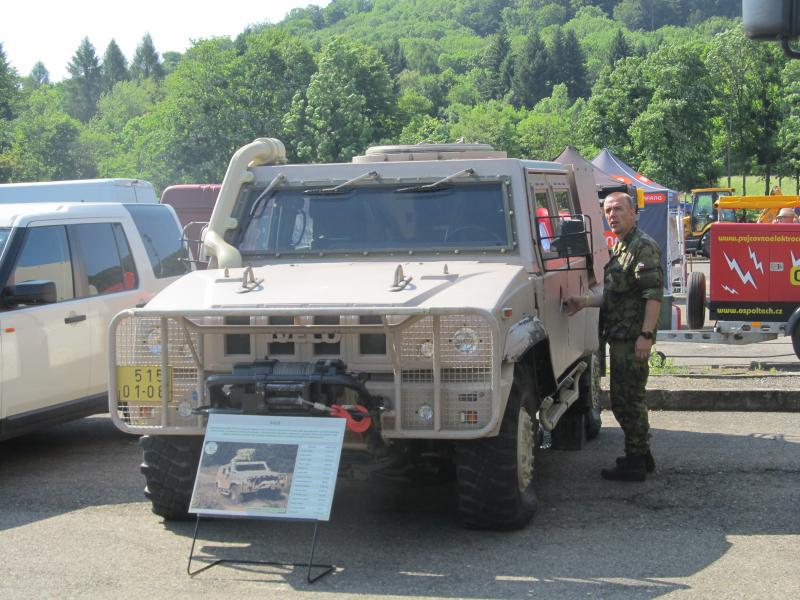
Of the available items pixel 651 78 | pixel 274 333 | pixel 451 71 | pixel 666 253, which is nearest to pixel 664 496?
pixel 274 333

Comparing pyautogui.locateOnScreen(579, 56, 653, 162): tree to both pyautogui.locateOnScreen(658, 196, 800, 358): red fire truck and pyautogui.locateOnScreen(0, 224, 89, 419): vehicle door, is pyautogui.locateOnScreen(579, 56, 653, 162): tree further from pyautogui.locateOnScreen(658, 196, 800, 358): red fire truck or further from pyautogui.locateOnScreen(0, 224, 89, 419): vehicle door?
pyautogui.locateOnScreen(0, 224, 89, 419): vehicle door

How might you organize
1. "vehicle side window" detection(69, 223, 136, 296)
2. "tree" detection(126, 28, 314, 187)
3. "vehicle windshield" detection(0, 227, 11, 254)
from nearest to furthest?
"vehicle windshield" detection(0, 227, 11, 254) → "vehicle side window" detection(69, 223, 136, 296) → "tree" detection(126, 28, 314, 187)

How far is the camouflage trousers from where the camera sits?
7.66 m

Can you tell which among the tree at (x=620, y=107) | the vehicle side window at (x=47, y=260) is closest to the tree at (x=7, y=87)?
the tree at (x=620, y=107)

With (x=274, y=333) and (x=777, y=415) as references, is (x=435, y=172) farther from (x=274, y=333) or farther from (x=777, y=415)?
(x=777, y=415)

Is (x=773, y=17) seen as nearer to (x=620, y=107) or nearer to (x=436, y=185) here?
(x=436, y=185)

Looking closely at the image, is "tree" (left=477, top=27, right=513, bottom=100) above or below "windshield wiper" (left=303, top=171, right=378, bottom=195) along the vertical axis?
above

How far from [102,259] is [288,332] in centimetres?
378

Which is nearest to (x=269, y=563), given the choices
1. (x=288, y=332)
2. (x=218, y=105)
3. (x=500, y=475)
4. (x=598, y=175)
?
(x=288, y=332)

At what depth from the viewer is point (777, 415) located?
10273mm

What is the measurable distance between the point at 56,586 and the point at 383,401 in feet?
6.09

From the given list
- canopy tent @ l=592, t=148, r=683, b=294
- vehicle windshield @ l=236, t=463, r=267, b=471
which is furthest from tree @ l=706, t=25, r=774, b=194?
vehicle windshield @ l=236, t=463, r=267, b=471

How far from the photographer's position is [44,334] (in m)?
8.38

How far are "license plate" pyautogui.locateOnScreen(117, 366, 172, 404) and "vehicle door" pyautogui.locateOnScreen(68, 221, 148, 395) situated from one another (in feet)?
7.85
